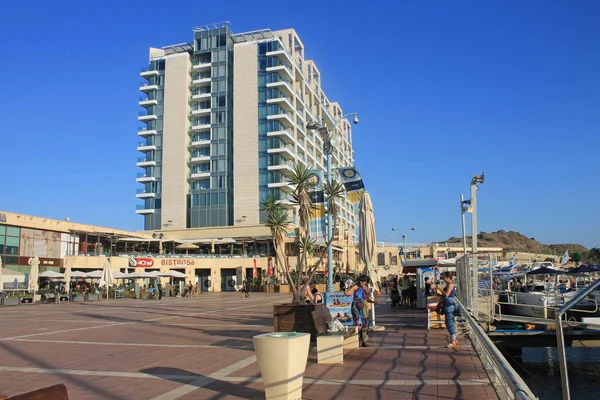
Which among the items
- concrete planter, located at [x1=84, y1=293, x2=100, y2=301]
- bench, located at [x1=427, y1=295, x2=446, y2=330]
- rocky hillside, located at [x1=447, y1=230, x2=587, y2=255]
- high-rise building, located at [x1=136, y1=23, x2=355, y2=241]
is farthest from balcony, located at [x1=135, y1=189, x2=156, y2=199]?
rocky hillside, located at [x1=447, y1=230, x2=587, y2=255]

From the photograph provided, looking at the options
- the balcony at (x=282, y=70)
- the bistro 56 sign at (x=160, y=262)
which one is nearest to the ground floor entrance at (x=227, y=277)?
the bistro 56 sign at (x=160, y=262)

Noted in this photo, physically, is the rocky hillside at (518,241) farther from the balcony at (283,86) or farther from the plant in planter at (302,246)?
the plant in planter at (302,246)

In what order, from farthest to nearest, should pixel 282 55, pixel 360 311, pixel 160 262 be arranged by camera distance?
pixel 282 55
pixel 160 262
pixel 360 311

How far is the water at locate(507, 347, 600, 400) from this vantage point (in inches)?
518

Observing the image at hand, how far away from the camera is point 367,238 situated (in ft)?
52.1

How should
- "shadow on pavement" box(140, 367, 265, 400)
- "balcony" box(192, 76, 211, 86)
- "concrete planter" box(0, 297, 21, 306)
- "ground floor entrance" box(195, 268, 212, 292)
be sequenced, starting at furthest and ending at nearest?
"balcony" box(192, 76, 211, 86)
"ground floor entrance" box(195, 268, 212, 292)
"concrete planter" box(0, 297, 21, 306)
"shadow on pavement" box(140, 367, 265, 400)

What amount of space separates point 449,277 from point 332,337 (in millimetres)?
3442

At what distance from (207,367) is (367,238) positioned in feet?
26.4

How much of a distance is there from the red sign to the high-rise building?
1742 centimetres

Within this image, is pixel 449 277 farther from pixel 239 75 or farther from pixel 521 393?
pixel 239 75

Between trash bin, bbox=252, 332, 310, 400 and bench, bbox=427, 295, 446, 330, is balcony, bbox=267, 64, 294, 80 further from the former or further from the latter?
trash bin, bbox=252, 332, 310, 400

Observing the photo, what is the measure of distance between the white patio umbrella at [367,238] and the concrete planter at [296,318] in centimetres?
408

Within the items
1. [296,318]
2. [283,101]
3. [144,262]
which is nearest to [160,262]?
[144,262]

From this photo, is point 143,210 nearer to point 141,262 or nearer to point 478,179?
point 141,262
